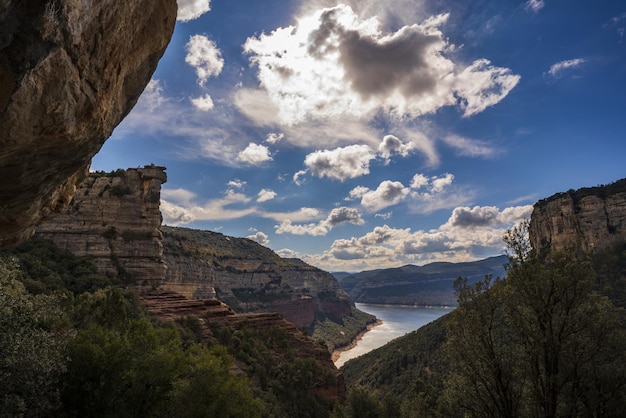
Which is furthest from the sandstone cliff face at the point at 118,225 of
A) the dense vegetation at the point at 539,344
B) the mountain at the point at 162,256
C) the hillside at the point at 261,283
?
the dense vegetation at the point at 539,344

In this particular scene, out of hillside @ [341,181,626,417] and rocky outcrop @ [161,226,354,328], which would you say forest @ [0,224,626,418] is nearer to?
hillside @ [341,181,626,417]

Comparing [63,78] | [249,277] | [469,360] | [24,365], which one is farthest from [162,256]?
[249,277]

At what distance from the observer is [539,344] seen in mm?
15891

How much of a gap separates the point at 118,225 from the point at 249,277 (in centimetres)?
10151

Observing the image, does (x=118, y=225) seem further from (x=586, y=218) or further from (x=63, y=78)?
(x=586, y=218)

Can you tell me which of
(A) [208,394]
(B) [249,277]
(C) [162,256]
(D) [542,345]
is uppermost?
(C) [162,256]

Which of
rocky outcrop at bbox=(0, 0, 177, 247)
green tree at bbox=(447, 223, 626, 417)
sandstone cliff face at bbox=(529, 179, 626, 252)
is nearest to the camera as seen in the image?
rocky outcrop at bbox=(0, 0, 177, 247)

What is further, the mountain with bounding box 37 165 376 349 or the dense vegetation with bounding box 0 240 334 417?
the mountain with bounding box 37 165 376 349

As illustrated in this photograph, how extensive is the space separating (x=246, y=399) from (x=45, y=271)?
36.1 m

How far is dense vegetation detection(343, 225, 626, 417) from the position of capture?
15508 mm

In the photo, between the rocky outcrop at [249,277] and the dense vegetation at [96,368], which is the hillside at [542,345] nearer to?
the dense vegetation at [96,368]

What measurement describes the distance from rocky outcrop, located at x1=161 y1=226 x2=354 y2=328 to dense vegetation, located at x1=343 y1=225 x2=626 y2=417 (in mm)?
85704

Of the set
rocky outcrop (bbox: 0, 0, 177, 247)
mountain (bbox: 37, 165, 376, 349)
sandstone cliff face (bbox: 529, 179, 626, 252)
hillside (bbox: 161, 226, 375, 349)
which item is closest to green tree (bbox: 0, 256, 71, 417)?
rocky outcrop (bbox: 0, 0, 177, 247)

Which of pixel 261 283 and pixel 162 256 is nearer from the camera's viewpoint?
pixel 162 256
